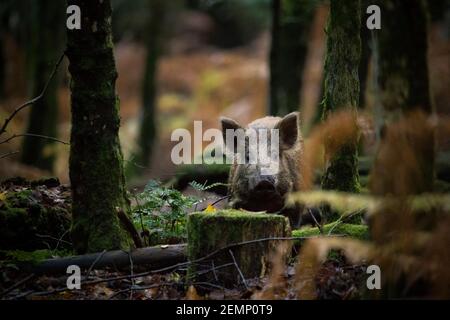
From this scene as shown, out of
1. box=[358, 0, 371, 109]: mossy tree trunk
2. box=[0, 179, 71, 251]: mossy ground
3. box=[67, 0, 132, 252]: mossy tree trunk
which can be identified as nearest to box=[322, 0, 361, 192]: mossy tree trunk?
box=[358, 0, 371, 109]: mossy tree trunk

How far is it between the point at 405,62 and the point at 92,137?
3.48 metres

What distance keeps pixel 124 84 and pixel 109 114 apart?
27760 mm

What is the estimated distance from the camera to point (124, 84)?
3434 cm

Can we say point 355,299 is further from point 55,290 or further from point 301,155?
point 301,155

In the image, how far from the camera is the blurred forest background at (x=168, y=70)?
17.7 metres

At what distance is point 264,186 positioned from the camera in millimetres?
8953

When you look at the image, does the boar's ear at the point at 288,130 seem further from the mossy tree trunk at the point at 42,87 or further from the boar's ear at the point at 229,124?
the mossy tree trunk at the point at 42,87

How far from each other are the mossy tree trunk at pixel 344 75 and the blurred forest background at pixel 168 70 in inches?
106

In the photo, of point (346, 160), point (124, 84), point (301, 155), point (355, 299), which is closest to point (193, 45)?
point (124, 84)

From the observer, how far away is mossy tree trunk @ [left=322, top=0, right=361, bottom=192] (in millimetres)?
7758

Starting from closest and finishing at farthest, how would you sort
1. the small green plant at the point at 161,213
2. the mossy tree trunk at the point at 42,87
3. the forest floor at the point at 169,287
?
1. the forest floor at the point at 169,287
2. the small green plant at the point at 161,213
3. the mossy tree trunk at the point at 42,87

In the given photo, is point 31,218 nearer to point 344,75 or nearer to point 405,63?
point 344,75

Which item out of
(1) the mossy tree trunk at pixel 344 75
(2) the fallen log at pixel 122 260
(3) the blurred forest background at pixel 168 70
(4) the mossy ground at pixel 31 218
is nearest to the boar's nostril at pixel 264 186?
(1) the mossy tree trunk at pixel 344 75

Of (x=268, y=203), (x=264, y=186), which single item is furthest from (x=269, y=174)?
(x=268, y=203)
